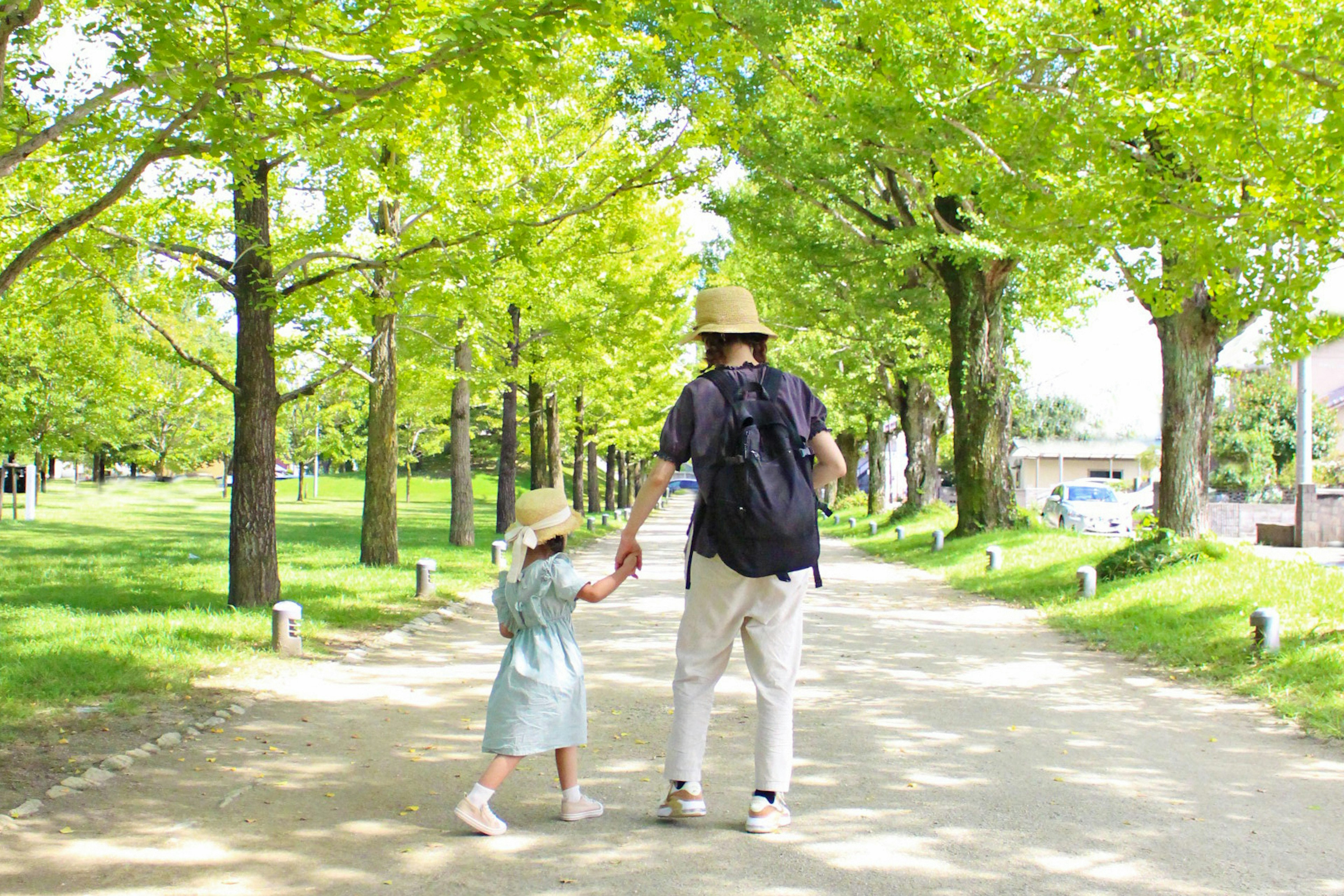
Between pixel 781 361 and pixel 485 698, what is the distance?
24.1m

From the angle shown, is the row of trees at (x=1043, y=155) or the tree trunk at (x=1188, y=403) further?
the tree trunk at (x=1188, y=403)

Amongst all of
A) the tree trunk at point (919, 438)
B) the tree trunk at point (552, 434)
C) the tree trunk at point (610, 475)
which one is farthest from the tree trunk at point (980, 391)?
the tree trunk at point (610, 475)

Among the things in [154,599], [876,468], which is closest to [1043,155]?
[154,599]

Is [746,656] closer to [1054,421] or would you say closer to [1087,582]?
[1087,582]

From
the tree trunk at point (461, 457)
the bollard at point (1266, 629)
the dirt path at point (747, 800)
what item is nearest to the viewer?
the dirt path at point (747, 800)

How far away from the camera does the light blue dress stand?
440 cm

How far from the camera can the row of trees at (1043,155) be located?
8.60 meters

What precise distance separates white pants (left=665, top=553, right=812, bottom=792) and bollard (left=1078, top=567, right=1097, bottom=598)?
835cm

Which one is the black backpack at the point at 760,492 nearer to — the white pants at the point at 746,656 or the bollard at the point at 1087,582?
the white pants at the point at 746,656

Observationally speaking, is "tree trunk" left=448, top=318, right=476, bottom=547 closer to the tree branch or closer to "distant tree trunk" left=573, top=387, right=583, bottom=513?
the tree branch

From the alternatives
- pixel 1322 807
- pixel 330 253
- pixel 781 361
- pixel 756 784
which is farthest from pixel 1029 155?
pixel 781 361

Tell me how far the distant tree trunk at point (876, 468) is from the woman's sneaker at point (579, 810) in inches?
1243

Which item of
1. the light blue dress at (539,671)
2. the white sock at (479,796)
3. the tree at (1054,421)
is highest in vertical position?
the tree at (1054,421)

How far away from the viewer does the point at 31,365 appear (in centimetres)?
2755
